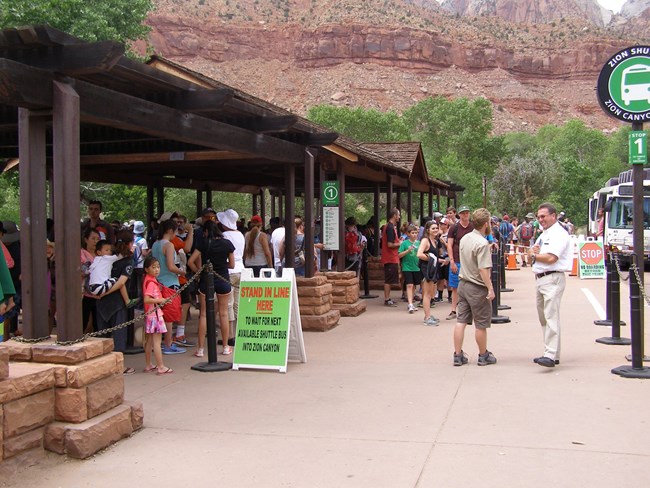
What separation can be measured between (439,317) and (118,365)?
7400mm

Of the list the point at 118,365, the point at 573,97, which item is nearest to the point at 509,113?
the point at 573,97

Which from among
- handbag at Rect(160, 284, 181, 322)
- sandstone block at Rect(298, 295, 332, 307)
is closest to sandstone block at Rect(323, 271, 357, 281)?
sandstone block at Rect(298, 295, 332, 307)

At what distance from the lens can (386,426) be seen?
5.75 meters

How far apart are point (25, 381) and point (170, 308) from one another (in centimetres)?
360

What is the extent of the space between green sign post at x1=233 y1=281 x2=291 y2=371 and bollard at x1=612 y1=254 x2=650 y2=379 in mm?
3601

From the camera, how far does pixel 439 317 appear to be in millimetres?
12062

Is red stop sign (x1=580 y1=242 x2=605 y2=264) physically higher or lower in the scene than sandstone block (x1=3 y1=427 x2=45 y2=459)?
higher

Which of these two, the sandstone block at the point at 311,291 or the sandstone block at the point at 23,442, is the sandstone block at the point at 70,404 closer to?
the sandstone block at the point at 23,442

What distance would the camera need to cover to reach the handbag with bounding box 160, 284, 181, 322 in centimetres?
841

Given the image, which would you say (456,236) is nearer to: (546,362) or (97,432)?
(546,362)

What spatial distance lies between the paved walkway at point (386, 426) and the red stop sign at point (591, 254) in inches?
428

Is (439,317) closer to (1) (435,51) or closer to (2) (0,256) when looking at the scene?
(2) (0,256)

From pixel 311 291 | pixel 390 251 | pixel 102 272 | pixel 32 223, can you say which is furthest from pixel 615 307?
pixel 32 223

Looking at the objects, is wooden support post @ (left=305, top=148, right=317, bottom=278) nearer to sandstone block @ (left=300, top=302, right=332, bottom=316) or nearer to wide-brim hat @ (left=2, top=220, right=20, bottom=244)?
sandstone block @ (left=300, top=302, right=332, bottom=316)
